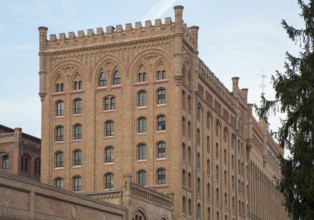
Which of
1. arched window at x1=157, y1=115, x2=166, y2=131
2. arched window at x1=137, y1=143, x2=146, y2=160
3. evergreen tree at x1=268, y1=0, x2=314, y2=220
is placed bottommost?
evergreen tree at x1=268, y1=0, x2=314, y2=220

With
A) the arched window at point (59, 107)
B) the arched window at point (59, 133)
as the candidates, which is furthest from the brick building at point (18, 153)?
the arched window at point (59, 107)

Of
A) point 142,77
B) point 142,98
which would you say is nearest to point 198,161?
point 142,98

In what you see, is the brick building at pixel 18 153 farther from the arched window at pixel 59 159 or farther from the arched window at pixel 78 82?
the arched window at pixel 78 82

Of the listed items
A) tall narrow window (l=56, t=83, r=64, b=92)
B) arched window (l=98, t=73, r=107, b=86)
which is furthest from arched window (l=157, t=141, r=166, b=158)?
tall narrow window (l=56, t=83, r=64, b=92)

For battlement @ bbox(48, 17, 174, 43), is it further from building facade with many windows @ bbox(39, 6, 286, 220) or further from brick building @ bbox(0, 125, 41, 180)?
brick building @ bbox(0, 125, 41, 180)

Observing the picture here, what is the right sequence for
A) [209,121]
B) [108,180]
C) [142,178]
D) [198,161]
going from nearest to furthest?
1. [142,178]
2. [108,180]
3. [198,161]
4. [209,121]

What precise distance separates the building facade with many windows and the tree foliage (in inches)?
1371

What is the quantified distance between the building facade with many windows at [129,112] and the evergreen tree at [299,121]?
34.8 metres

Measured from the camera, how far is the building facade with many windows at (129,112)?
7188 centimetres

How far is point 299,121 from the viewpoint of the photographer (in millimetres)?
34625

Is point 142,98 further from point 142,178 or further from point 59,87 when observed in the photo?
point 59,87

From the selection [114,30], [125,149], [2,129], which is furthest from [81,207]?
[2,129]

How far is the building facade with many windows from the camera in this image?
7188 centimetres

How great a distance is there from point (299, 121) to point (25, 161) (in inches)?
2140
